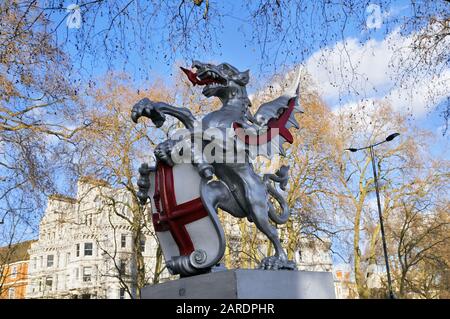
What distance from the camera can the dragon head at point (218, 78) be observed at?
5457mm

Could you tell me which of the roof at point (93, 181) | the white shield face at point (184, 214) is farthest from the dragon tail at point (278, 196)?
the roof at point (93, 181)

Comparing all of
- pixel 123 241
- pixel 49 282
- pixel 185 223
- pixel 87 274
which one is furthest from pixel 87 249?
pixel 185 223

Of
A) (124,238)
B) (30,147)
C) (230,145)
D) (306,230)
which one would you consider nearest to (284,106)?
(230,145)

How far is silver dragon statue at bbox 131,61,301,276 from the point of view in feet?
15.6

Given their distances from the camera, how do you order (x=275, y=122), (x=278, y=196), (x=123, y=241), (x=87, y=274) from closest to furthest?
(x=275, y=122)
(x=278, y=196)
(x=123, y=241)
(x=87, y=274)

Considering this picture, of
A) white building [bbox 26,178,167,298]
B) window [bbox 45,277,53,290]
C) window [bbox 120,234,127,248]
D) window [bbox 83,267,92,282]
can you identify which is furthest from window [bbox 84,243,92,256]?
window [bbox 45,277,53,290]

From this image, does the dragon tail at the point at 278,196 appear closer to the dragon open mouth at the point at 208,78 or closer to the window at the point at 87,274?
the dragon open mouth at the point at 208,78

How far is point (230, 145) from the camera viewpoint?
495cm

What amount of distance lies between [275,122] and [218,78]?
0.84m

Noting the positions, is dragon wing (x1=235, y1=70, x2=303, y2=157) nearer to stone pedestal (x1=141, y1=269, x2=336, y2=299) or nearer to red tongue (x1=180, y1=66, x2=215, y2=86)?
red tongue (x1=180, y1=66, x2=215, y2=86)

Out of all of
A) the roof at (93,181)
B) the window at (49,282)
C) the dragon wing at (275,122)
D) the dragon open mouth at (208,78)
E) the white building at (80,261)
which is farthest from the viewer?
the window at (49,282)

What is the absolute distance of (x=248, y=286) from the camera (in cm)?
428

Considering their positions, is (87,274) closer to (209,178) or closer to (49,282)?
(49,282)
